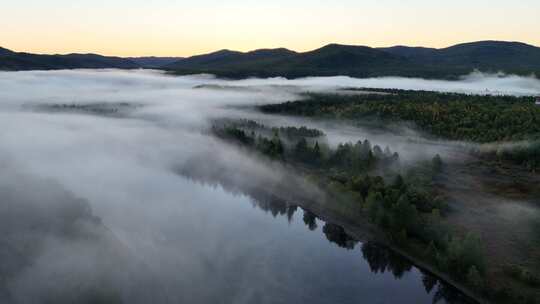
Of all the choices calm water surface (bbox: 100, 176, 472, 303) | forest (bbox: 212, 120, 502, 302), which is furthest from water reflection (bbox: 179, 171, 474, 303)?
forest (bbox: 212, 120, 502, 302)

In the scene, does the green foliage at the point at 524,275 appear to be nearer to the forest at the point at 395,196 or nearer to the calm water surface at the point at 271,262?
the forest at the point at 395,196

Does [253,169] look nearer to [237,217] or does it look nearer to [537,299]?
[237,217]

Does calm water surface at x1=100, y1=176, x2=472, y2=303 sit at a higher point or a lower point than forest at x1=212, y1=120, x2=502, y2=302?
lower

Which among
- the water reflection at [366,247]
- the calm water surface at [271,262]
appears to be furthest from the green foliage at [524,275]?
the calm water surface at [271,262]

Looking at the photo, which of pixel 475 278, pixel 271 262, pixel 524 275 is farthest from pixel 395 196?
pixel 271 262

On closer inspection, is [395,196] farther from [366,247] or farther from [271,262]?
[271,262]

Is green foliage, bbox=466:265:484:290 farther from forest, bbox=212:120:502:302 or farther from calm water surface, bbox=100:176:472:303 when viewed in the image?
calm water surface, bbox=100:176:472:303

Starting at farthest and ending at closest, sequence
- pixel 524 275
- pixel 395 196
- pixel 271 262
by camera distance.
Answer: pixel 395 196 → pixel 271 262 → pixel 524 275

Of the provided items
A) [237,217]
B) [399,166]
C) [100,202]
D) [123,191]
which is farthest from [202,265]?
[399,166]
